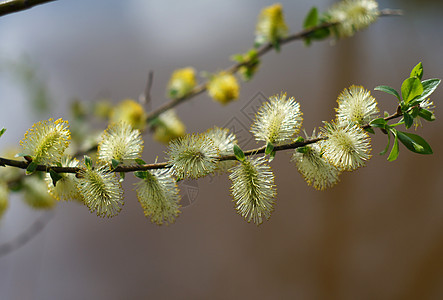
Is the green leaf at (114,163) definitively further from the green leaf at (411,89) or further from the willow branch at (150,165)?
→ the green leaf at (411,89)

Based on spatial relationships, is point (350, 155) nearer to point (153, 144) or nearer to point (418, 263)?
point (153, 144)

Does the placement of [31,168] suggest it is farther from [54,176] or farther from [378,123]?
[378,123]

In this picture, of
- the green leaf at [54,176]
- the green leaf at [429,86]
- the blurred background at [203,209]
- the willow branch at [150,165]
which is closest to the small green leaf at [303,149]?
the willow branch at [150,165]

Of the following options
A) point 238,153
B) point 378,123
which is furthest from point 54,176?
point 378,123

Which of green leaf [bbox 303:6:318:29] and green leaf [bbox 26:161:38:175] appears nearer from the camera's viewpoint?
green leaf [bbox 26:161:38:175]

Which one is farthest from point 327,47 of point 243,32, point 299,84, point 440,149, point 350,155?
point 350,155

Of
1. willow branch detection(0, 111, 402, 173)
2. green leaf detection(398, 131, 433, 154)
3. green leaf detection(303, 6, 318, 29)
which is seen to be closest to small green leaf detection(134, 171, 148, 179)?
willow branch detection(0, 111, 402, 173)

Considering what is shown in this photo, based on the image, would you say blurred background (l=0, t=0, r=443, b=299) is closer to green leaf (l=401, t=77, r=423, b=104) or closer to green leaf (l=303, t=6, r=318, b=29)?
green leaf (l=303, t=6, r=318, b=29)
